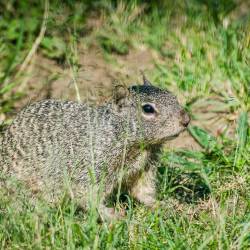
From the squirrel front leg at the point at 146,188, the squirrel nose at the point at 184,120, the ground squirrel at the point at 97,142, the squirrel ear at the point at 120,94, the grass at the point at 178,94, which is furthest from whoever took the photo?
the squirrel front leg at the point at 146,188

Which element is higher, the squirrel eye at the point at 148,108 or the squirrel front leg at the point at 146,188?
the squirrel eye at the point at 148,108

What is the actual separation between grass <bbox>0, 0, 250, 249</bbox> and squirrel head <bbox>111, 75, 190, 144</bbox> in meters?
0.28

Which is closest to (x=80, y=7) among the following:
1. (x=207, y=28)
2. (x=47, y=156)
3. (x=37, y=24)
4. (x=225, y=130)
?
(x=37, y=24)

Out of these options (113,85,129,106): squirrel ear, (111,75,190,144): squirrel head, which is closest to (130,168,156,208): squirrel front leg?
(111,75,190,144): squirrel head

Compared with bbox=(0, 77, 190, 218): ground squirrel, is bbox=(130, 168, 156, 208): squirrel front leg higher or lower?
lower

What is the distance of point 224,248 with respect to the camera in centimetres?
449

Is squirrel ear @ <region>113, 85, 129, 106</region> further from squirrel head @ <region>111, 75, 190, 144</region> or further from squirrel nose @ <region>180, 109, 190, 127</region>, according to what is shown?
squirrel nose @ <region>180, 109, 190, 127</region>

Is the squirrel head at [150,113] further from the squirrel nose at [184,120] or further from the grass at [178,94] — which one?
the grass at [178,94]

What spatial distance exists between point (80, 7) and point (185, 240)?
4.51 meters

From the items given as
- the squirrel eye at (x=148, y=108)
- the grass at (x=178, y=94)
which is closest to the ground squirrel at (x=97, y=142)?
the squirrel eye at (x=148, y=108)

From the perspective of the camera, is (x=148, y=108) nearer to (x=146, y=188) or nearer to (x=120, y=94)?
(x=120, y=94)

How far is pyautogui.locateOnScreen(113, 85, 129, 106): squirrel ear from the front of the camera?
223 inches

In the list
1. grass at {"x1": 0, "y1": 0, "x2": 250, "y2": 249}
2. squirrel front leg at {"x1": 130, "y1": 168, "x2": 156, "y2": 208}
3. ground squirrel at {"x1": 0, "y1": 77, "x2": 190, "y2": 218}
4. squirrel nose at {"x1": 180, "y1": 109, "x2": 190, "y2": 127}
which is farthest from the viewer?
squirrel front leg at {"x1": 130, "y1": 168, "x2": 156, "y2": 208}

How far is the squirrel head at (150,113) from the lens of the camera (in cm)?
549
